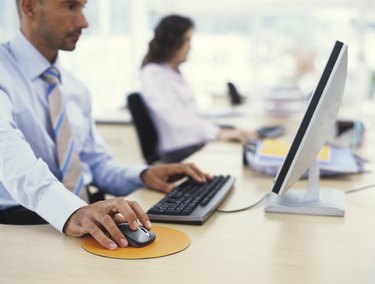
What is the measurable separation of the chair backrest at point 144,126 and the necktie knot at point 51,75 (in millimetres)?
1284

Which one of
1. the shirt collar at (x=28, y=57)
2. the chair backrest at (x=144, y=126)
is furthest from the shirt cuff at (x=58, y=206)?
the chair backrest at (x=144, y=126)

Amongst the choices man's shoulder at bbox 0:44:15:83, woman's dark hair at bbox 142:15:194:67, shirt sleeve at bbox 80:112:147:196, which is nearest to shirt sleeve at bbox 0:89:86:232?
man's shoulder at bbox 0:44:15:83

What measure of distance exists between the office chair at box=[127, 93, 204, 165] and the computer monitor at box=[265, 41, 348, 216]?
1.59 meters

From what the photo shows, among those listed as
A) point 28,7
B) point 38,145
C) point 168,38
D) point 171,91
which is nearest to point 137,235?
point 38,145

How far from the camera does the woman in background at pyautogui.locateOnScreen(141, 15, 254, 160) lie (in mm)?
3168

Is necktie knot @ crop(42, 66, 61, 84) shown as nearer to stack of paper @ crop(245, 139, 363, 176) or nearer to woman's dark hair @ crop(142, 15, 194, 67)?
stack of paper @ crop(245, 139, 363, 176)

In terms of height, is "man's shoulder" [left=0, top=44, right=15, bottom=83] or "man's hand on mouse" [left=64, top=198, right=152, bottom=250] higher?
"man's shoulder" [left=0, top=44, right=15, bottom=83]

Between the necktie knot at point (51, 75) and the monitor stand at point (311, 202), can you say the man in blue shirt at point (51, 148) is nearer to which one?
the necktie knot at point (51, 75)

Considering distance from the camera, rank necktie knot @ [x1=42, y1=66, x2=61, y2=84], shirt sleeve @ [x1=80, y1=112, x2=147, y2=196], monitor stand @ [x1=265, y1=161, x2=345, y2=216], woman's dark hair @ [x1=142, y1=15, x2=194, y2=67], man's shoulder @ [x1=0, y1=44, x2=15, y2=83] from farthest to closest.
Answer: woman's dark hair @ [x1=142, y1=15, x2=194, y2=67]
shirt sleeve @ [x1=80, y1=112, x2=147, y2=196]
necktie knot @ [x1=42, y1=66, x2=61, y2=84]
man's shoulder @ [x1=0, y1=44, x2=15, y2=83]
monitor stand @ [x1=265, y1=161, x2=345, y2=216]

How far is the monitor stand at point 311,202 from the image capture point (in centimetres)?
143

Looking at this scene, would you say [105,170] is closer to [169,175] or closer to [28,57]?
[169,175]

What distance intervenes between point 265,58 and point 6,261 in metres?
3.67

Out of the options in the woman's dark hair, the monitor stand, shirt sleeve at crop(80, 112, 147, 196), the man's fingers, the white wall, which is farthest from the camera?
the white wall

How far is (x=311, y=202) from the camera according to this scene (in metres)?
1.47
